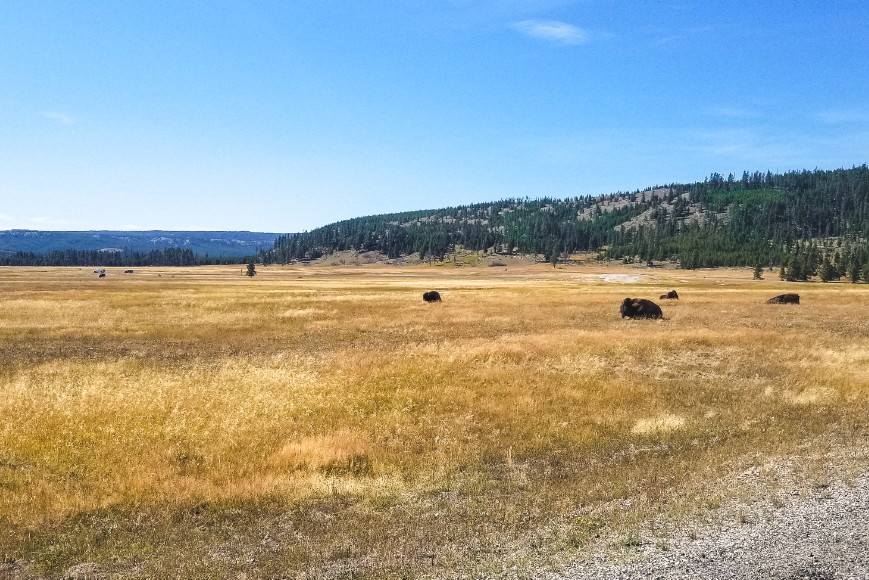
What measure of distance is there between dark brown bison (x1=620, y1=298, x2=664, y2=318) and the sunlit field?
1219cm

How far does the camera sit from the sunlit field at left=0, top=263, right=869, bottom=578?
820 centimetres

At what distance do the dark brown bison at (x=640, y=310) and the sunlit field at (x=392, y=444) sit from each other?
1219 centimetres

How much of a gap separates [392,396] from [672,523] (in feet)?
33.3

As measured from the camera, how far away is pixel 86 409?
1513 cm

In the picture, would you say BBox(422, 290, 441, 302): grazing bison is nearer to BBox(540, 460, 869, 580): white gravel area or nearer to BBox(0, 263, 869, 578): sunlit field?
BBox(0, 263, 869, 578): sunlit field

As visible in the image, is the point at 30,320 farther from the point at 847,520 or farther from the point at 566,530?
the point at 847,520

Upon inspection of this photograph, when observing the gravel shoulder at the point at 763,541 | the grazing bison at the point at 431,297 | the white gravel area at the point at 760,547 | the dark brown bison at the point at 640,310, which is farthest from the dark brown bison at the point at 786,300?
the white gravel area at the point at 760,547

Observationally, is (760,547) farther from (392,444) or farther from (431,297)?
Answer: (431,297)

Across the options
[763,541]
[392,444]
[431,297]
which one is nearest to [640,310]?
[431,297]

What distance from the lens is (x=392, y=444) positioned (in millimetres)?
12992

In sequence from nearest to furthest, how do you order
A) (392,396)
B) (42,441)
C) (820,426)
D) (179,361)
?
(42,441) < (820,426) < (392,396) < (179,361)

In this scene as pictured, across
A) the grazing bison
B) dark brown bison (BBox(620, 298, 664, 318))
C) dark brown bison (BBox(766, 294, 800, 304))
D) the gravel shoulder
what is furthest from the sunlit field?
the grazing bison

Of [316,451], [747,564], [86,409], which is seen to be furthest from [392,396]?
[747,564]

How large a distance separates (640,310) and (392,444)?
108 ft
